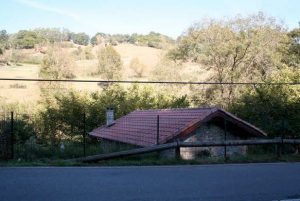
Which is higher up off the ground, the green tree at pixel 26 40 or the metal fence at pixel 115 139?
the green tree at pixel 26 40

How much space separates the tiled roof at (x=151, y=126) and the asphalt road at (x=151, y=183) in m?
10.1

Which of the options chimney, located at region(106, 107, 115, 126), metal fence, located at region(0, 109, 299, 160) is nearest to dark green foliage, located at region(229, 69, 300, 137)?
metal fence, located at region(0, 109, 299, 160)

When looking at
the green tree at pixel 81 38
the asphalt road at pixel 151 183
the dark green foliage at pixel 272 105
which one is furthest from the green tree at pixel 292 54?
the green tree at pixel 81 38

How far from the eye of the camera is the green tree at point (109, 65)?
250ft

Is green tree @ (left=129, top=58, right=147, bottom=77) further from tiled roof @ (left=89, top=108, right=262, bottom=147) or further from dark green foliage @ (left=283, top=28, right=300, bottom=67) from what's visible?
tiled roof @ (left=89, top=108, right=262, bottom=147)

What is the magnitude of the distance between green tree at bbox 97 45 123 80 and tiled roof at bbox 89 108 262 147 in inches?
1754

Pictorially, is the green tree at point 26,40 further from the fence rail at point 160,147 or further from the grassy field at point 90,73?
the fence rail at point 160,147

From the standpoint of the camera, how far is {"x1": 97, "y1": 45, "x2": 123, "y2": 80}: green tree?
2995 inches

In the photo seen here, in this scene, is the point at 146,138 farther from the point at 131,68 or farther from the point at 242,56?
the point at 131,68

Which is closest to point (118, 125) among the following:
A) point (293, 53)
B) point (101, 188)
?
point (101, 188)

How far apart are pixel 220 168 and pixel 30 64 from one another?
83.4 meters

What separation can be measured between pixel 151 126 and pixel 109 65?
56.3m

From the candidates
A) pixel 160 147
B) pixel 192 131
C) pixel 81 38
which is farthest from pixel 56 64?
pixel 160 147

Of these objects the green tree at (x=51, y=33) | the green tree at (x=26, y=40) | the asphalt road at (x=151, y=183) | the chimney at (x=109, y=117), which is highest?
the green tree at (x=51, y=33)
